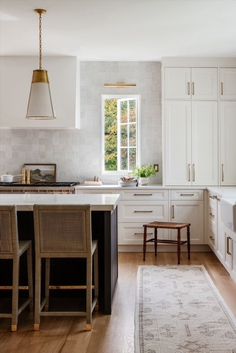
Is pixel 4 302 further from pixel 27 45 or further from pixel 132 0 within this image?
pixel 27 45

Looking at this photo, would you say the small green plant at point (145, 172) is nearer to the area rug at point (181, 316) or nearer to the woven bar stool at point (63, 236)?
the area rug at point (181, 316)

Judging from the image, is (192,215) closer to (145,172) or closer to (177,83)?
(145,172)

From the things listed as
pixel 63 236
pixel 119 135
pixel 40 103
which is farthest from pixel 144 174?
pixel 63 236

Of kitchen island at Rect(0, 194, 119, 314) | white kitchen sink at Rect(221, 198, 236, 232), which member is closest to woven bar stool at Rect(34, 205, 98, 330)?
kitchen island at Rect(0, 194, 119, 314)

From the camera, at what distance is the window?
683 cm

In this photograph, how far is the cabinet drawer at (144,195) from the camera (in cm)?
623

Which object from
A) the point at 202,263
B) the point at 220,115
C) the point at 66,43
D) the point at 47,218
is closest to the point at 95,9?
the point at 66,43

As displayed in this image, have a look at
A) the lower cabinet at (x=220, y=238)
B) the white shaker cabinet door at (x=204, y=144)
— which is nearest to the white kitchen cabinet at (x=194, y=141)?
the white shaker cabinet door at (x=204, y=144)

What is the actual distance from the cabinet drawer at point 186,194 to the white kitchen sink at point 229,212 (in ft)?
4.51

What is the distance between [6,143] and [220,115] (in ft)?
9.69

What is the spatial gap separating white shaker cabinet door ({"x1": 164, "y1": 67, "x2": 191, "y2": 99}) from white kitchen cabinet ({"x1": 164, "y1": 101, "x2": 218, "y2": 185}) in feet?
0.51

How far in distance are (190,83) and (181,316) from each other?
351 cm

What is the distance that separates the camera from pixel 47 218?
343 cm

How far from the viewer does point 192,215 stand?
6.20m
